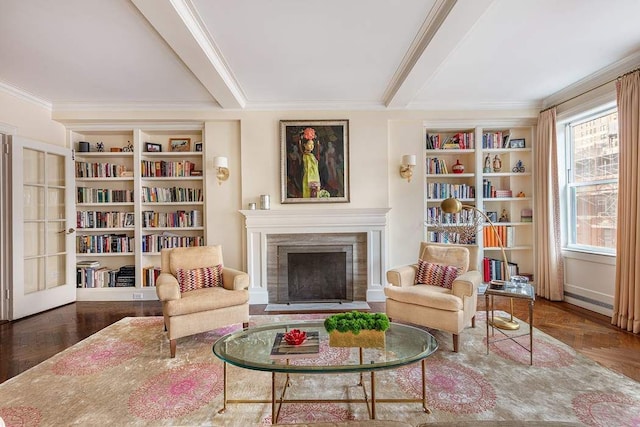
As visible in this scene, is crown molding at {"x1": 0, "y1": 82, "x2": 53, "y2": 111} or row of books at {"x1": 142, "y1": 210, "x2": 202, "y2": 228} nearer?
crown molding at {"x1": 0, "y1": 82, "x2": 53, "y2": 111}

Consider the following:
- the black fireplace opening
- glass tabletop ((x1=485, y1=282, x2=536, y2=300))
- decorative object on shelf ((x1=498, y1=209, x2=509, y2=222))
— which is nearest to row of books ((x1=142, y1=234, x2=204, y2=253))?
the black fireplace opening

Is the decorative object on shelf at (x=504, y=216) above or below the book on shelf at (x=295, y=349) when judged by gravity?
above

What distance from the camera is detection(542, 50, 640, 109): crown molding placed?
3393 millimetres

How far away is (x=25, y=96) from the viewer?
13.5 feet

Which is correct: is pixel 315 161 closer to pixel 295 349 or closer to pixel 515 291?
pixel 515 291

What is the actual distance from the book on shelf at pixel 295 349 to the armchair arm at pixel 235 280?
124cm

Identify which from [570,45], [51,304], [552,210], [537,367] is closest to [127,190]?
[51,304]

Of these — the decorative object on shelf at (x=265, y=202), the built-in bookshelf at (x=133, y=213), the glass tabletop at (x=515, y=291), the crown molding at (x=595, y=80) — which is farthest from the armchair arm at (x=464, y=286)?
the built-in bookshelf at (x=133, y=213)

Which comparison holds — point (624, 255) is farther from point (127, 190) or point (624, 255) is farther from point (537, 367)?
point (127, 190)

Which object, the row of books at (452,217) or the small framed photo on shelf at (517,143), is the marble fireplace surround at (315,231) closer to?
the row of books at (452,217)

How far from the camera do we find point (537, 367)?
99.9 inches

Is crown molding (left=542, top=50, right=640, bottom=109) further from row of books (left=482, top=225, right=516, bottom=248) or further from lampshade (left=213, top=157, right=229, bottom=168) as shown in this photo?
lampshade (left=213, top=157, right=229, bottom=168)

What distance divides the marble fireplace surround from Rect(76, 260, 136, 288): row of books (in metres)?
1.83

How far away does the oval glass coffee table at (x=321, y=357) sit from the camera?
1.74m
